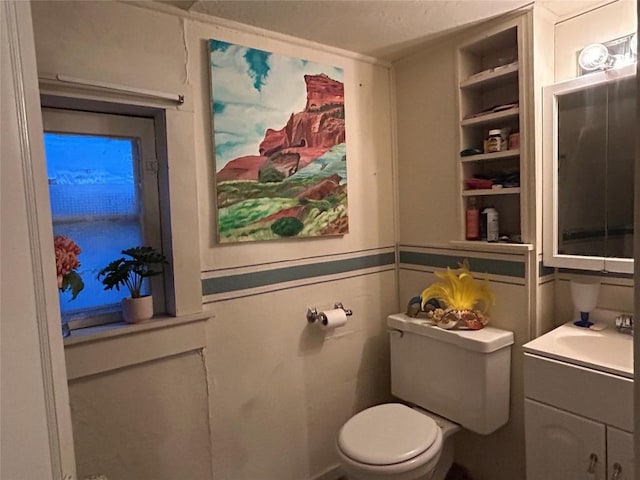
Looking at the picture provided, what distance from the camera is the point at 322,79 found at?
1883 mm

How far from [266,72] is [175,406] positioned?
53.4 inches

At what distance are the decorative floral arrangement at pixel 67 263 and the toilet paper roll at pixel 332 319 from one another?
972 millimetres

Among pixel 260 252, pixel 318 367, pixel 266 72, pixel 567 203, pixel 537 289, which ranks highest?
pixel 266 72

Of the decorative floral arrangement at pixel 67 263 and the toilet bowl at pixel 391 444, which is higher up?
the decorative floral arrangement at pixel 67 263

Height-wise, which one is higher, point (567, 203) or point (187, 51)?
point (187, 51)

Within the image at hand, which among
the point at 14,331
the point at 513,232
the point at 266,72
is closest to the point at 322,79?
the point at 266,72

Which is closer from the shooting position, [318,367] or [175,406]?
[175,406]

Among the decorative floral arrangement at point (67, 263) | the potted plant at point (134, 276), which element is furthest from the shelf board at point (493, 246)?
the decorative floral arrangement at point (67, 263)

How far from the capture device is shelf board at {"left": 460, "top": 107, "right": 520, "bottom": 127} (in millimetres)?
1672

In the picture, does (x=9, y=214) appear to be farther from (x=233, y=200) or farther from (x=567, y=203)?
(x=567, y=203)

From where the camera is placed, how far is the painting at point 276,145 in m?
1.63

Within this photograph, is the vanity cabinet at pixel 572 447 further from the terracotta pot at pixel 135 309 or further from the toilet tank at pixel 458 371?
the terracotta pot at pixel 135 309

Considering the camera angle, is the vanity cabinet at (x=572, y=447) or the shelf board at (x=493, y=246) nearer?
the vanity cabinet at (x=572, y=447)

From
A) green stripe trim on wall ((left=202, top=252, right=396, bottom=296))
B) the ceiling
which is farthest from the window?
the ceiling
